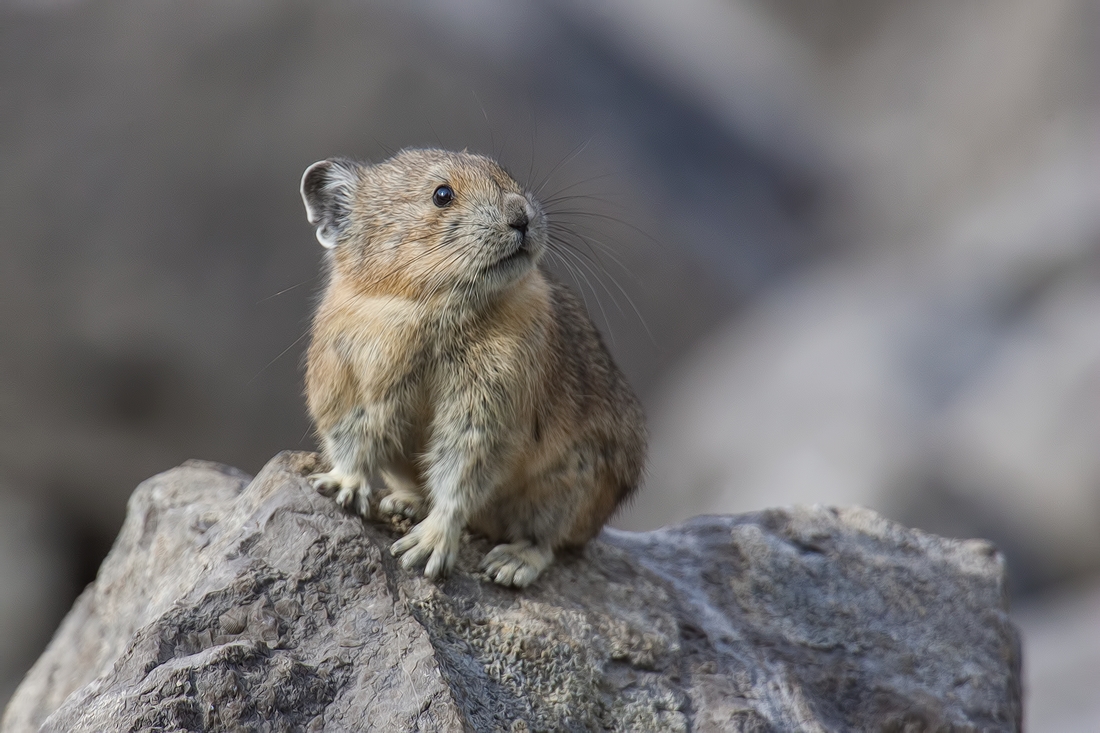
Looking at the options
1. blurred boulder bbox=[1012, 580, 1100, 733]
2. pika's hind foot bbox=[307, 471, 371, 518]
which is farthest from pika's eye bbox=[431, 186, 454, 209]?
blurred boulder bbox=[1012, 580, 1100, 733]

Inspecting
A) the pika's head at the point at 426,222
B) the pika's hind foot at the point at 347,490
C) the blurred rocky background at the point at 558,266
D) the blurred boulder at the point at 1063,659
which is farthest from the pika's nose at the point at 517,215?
the blurred boulder at the point at 1063,659

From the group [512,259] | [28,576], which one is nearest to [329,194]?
[512,259]

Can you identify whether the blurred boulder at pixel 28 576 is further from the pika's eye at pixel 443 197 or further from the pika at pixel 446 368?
the pika's eye at pixel 443 197

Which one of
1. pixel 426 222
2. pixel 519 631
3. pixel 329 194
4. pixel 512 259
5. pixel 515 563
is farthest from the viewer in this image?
pixel 329 194

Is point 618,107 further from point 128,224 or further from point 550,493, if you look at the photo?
point 550,493

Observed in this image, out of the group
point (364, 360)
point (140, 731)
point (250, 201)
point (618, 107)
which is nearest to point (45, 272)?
point (250, 201)

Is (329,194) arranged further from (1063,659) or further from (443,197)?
(1063,659)
